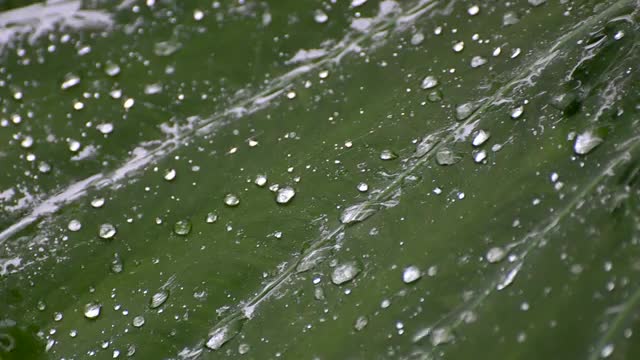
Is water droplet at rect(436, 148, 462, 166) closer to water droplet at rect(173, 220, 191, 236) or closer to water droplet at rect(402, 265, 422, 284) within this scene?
water droplet at rect(402, 265, 422, 284)

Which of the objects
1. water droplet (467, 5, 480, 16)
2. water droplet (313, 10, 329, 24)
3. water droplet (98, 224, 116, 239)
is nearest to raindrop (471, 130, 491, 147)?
water droplet (467, 5, 480, 16)

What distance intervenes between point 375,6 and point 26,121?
1.95 ft

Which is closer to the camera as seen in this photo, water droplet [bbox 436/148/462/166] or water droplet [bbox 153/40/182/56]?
water droplet [bbox 436/148/462/166]

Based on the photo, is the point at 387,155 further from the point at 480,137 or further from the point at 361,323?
the point at 361,323

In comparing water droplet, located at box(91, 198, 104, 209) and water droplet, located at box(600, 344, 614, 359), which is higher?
water droplet, located at box(91, 198, 104, 209)

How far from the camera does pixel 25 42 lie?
1.02m

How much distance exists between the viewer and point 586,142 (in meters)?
0.84

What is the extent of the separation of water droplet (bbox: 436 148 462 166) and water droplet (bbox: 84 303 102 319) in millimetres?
532

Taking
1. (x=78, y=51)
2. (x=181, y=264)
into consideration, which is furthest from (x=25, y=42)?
(x=181, y=264)

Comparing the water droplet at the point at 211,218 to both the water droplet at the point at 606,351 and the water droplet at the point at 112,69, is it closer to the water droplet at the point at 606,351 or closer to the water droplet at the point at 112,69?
the water droplet at the point at 112,69

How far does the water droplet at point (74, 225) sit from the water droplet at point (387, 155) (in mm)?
470

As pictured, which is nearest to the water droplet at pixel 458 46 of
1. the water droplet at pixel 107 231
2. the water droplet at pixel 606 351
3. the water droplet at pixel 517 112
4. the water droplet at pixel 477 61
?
the water droplet at pixel 477 61

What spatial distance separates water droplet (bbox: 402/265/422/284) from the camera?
0.83 meters

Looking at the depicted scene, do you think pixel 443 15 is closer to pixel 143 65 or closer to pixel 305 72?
pixel 305 72
